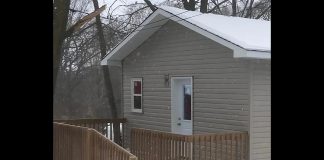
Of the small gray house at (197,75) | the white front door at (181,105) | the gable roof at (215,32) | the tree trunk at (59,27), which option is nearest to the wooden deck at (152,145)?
the small gray house at (197,75)

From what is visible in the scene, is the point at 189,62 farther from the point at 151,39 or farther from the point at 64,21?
the point at 64,21

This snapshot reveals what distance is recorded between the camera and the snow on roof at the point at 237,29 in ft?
26.8

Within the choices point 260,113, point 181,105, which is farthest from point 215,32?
point 181,105

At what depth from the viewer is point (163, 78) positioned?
34.7ft

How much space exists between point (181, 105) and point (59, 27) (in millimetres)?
5350

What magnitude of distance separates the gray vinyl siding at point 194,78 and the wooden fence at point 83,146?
9.37ft

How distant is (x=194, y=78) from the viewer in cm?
958

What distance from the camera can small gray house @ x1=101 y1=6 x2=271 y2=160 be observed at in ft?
27.3

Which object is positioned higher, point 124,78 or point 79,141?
point 124,78

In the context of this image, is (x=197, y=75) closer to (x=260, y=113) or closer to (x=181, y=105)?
(x=181, y=105)

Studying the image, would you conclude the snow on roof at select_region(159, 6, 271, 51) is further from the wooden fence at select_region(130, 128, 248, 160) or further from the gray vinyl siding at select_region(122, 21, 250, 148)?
the wooden fence at select_region(130, 128, 248, 160)
